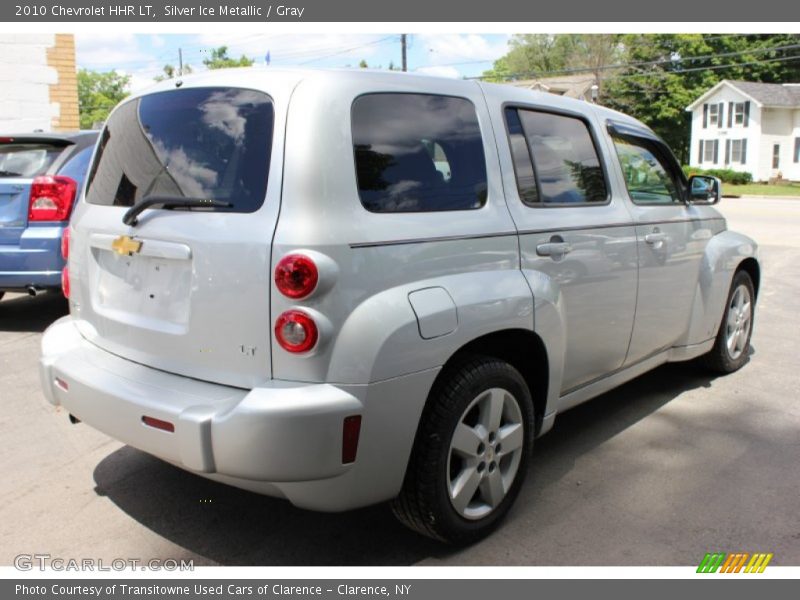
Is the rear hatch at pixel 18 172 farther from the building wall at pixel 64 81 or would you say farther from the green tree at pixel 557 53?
the green tree at pixel 557 53

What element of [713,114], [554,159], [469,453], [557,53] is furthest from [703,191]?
[557,53]

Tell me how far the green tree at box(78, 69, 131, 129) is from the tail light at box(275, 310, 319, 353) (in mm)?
110847

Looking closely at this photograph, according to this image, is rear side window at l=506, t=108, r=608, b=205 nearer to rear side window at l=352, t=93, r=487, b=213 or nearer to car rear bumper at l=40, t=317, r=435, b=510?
rear side window at l=352, t=93, r=487, b=213

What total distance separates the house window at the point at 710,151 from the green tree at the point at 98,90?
79.6 metres

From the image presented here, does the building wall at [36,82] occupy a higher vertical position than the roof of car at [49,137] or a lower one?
higher

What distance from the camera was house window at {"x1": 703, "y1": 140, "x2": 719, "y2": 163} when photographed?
53.9 meters

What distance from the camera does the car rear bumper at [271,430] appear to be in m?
2.52

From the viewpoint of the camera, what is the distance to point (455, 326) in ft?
9.41

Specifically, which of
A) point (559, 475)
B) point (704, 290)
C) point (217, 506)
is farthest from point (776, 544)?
point (217, 506)

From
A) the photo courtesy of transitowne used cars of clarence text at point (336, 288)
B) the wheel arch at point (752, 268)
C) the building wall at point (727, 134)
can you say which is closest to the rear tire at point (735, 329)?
the wheel arch at point (752, 268)

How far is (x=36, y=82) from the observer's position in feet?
42.3

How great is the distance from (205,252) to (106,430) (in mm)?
837

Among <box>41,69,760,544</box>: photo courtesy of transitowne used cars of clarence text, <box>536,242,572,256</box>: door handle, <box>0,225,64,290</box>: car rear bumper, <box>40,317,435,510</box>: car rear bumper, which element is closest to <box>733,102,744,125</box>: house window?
<box>0,225,64,290</box>: car rear bumper

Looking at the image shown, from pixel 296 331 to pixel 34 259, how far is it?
15.3 feet
